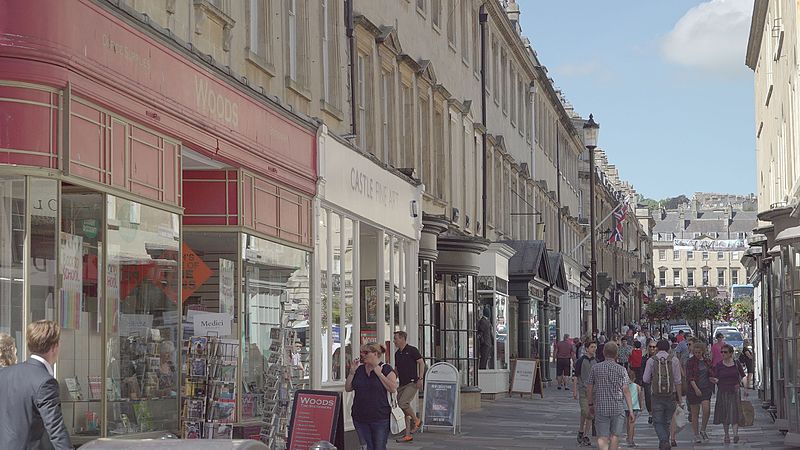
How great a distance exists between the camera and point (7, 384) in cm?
870

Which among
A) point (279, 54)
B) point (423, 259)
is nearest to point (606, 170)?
point (423, 259)

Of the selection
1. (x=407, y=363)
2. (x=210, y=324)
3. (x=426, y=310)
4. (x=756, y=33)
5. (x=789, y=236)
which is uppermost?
(x=756, y=33)

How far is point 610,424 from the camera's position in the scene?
18375 millimetres

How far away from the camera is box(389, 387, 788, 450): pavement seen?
22969 mm

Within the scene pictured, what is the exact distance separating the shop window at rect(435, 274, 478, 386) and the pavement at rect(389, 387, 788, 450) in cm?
123

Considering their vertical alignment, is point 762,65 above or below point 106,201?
above

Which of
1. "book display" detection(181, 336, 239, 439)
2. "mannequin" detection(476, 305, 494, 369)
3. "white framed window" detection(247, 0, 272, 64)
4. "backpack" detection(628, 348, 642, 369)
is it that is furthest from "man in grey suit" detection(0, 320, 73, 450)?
"mannequin" detection(476, 305, 494, 369)

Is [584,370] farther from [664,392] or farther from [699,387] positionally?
[664,392]

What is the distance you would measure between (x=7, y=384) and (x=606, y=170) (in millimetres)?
95522

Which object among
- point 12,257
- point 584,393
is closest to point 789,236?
point 584,393

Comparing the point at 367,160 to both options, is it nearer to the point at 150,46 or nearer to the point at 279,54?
the point at 279,54

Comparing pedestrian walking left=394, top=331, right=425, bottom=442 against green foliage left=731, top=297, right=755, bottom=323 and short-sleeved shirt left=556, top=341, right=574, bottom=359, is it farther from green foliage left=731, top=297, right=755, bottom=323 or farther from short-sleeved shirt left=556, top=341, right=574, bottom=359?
green foliage left=731, top=297, right=755, bottom=323

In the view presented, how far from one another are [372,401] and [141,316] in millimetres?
3850

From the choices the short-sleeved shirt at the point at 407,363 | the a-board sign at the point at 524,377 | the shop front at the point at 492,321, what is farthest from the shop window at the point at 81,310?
the a-board sign at the point at 524,377
